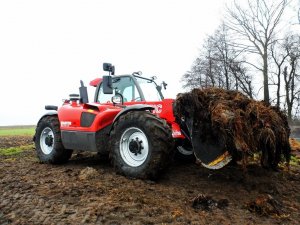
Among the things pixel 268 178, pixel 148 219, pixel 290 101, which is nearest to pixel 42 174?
pixel 148 219

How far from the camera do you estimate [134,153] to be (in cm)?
680

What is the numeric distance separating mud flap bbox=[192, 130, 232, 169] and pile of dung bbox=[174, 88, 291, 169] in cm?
5

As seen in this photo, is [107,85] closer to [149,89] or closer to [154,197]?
[149,89]

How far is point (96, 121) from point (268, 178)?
11.4 ft

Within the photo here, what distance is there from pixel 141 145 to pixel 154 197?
4.36ft

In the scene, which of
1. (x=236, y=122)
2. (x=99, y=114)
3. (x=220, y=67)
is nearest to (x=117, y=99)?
(x=99, y=114)

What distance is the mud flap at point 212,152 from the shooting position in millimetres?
5980

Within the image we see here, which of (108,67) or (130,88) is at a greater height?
(108,67)

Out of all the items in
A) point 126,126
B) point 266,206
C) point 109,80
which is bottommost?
point 266,206

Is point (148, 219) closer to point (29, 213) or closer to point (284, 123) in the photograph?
point (29, 213)

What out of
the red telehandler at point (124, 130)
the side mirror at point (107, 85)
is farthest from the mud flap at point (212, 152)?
the side mirror at point (107, 85)

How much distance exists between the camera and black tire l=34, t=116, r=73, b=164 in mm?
8906

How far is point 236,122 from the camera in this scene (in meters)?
5.93

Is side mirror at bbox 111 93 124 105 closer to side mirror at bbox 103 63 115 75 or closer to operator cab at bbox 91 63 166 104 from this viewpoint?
operator cab at bbox 91 63 166 104
